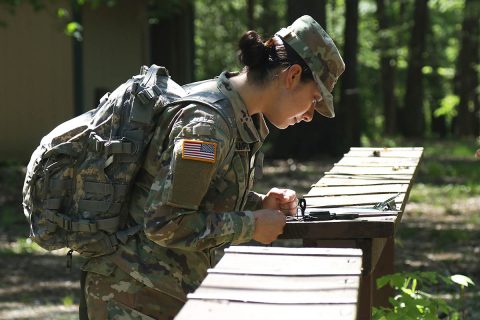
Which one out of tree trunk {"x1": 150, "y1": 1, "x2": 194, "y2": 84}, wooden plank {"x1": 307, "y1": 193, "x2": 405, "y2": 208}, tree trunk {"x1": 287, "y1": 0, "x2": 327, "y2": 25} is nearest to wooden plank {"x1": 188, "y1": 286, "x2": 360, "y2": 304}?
wooden plank {"x1": 307, "y1": 193, "x2": 405, "y2": 208}

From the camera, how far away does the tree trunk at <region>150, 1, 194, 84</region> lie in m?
21.0

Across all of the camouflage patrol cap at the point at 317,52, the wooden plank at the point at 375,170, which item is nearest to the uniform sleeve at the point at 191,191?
the camouflage patrol cap at the point at 317,52

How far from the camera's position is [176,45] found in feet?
69.7

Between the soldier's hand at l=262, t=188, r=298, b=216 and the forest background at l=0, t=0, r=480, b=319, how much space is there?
2.50 meters

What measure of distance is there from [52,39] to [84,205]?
1569 cm

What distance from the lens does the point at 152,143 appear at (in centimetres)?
329

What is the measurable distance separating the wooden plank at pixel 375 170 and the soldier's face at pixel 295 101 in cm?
165

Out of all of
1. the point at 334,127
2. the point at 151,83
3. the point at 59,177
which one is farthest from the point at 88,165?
the point at 334,127

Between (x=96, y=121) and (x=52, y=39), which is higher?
(x=52, y=39)

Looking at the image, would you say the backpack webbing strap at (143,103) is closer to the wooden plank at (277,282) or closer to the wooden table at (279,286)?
the wooden table at (279,286)

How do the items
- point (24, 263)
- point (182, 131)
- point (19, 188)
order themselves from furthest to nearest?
point (19, 188)
point (24, 263)
point (182, 131)

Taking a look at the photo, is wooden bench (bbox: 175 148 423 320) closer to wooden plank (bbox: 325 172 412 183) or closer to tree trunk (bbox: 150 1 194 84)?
wooden plank (bbox: 325 172 412 183)

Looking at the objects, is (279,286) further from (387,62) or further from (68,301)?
(387,62)

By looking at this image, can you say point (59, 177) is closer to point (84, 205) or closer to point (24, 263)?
point (84, 205)
